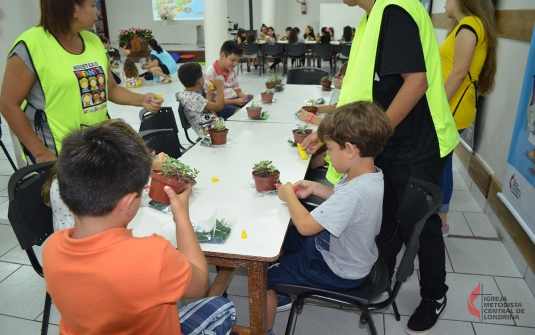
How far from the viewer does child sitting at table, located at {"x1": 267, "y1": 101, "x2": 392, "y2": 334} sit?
1434 mm

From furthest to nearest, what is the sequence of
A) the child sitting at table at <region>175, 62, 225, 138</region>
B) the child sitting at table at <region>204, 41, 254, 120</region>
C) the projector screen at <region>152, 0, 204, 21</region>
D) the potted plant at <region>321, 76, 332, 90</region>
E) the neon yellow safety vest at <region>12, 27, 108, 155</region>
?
the projector screen at <region>152, 0, 204, 21</region>, the potted plant at <region>321, 76, 332, 90</region>, the child sitting at table at <region>204, 41, 254, 120</region>, the child sitting at table at <region>175, 62, 225, 138</region>, the neon yellow safety vest at <region>12, 27, 108, 155</region>

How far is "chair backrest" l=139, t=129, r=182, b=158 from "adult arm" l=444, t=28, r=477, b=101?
65.1 inches

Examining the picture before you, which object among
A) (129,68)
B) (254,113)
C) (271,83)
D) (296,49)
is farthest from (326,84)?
(296,49)

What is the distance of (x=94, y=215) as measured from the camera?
38.8 inches

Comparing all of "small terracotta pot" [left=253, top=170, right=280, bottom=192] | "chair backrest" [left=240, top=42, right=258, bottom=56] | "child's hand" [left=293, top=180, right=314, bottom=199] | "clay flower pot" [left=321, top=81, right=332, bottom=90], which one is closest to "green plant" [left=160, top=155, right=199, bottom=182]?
"small terracotta pot" [left=253, top=170, right=280, bottom=192]

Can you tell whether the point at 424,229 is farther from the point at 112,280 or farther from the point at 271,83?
the point at 271,83

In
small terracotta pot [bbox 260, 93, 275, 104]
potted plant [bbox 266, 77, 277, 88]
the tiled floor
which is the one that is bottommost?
the tiled floor

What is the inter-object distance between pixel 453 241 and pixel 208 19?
246 inches

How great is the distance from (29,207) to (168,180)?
0.56 meters

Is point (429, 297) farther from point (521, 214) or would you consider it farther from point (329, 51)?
point (329, 51)

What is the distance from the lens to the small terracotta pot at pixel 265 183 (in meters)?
1.69

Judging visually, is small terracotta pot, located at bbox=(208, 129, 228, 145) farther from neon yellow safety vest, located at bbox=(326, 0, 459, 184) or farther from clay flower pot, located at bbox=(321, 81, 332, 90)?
clay flower pot, located at bbox=(321, 81, 332, 90)

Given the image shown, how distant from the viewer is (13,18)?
3.38 metres

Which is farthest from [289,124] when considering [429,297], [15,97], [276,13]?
[276,13]
